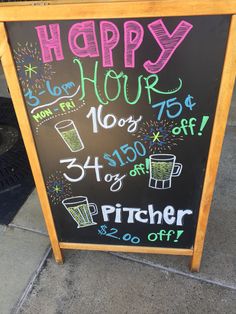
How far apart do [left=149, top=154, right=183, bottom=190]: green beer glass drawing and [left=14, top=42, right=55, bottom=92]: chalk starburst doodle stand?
2.14 feet

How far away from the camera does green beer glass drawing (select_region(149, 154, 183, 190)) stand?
1660 millimetres

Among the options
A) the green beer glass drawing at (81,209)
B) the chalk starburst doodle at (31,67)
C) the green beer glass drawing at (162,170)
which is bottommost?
the green beer glass drawing at (81,209)

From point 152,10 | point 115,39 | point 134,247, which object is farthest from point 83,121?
point 134,247

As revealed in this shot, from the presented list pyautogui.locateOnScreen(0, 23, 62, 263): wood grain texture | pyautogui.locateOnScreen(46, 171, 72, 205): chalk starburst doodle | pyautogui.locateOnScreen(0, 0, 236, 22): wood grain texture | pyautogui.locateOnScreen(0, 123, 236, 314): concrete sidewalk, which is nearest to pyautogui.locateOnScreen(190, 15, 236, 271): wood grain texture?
pyautogui.locateOnScreen(0, 0, 236, 22): wood grain texture

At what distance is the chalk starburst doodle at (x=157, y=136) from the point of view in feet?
5.07

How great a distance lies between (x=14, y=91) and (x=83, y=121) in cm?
35

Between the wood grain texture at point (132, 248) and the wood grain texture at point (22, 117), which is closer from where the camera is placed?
the wood grain texture at point (22, 117)

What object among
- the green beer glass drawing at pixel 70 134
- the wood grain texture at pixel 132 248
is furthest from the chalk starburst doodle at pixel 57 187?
the wood grain texture at pixel 132 248

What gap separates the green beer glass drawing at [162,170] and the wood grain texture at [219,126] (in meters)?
0.17

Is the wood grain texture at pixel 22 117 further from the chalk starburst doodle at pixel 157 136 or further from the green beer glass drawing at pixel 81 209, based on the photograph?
the chalk starburst doodle at pixel 157 136

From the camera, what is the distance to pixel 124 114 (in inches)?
60.1

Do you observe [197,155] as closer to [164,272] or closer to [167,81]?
[167,81]

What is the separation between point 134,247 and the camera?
208 centimetres

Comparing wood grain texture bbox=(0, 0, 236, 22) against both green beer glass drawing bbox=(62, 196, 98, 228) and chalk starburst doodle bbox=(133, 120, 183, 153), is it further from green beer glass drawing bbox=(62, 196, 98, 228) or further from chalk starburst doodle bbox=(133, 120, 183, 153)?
green beer glass drawing bbox=(62, 196, 98, 228)
